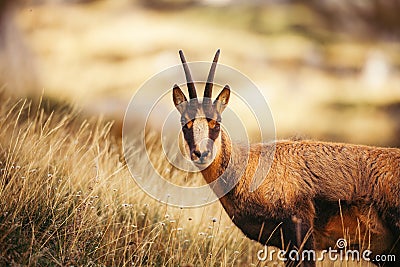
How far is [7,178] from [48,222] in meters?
0.61

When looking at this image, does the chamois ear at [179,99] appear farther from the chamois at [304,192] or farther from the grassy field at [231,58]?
the grassy field at [231,58]

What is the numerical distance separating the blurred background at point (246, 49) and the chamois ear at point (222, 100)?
462 inches

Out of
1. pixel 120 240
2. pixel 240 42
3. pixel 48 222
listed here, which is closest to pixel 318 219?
pixel 120 240

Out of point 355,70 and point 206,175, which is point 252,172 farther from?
point 355,70

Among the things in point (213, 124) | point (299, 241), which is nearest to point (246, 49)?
point (213, 124)

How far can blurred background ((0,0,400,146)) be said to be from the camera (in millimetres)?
19922

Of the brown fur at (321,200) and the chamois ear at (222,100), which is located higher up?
the chamois ear at (222,100)

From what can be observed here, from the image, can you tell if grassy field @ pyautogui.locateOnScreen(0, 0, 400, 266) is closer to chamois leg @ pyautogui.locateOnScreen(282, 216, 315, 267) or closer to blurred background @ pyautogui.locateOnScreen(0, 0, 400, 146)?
blurred background @ pyautogui.locateOnScreen(0, 0, 400, 146)

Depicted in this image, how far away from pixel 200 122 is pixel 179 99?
0.54 metres

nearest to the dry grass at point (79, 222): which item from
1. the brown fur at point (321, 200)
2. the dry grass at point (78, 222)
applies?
the dry grass at point (78, 222)

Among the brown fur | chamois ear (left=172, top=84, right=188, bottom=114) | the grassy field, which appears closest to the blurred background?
the grassy field

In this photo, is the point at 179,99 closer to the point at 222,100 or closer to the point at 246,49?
the point at 222,100

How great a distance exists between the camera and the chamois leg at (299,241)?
5836 mm

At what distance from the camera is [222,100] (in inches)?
254
